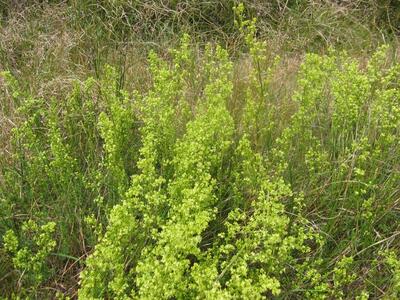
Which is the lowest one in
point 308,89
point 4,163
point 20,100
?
point 4,163

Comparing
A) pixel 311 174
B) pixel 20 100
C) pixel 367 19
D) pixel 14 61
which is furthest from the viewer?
pixel 367 19

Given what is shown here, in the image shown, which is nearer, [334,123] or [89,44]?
[334,123]

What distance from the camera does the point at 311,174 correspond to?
2.49 m

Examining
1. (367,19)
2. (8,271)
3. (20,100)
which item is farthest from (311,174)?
(367,19)

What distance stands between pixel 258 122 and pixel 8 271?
1.47 meters

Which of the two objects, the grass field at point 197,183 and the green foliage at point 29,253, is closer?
the grass field at point 197,183

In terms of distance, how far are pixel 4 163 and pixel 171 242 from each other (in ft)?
4.61

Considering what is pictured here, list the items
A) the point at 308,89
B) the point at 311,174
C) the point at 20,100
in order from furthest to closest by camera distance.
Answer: the point at 20,100 < the point at 308,89 < the point at 311,174

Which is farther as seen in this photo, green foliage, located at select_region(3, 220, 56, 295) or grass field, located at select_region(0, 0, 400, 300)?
green foliage, located at select_region(3, 220, 56, 295)

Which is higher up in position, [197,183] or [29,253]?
[197,183]

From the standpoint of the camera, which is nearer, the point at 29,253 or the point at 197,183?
the point at 197,183

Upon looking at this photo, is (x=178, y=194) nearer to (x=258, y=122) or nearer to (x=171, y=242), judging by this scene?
(x=171, y=242)

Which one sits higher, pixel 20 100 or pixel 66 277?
pixel 20 100

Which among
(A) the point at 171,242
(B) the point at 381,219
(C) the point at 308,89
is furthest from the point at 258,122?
(A) the point at 171,242
